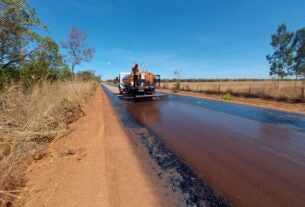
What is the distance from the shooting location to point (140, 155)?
3.45 m

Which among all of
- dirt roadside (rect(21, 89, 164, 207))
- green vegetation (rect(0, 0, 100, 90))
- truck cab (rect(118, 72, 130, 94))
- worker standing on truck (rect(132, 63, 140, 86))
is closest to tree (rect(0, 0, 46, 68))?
green vegetation (rect(0, 0, 100, 90))

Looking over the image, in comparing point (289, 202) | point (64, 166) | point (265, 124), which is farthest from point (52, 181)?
point (265, 124)

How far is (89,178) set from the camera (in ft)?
8.34

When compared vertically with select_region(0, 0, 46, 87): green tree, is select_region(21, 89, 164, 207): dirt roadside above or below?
below

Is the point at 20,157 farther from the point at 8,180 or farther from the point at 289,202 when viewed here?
the point at 289,202

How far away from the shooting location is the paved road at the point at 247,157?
220 centimetres

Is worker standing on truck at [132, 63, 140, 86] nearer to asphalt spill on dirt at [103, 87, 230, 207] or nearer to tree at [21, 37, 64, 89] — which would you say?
tree at [21, 37, 64, 89]

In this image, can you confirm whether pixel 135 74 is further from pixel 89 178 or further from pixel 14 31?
pixel 89 178

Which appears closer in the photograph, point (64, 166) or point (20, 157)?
point (20, 157)

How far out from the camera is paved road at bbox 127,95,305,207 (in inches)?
86.4

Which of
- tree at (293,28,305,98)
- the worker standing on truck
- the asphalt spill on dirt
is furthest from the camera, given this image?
tree at (293,28,305,98)

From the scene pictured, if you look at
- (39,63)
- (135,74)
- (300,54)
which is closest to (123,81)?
(135,74)

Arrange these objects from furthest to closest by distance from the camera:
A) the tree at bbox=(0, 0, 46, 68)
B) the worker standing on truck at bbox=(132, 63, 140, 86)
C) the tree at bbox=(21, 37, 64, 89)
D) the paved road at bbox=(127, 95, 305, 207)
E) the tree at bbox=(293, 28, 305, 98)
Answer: the tree at bbox=(293, 28, 305, 98), the worker standing on truck at bbox=(132, 63, 140, 86), the tree at bbox=(21, 37, 64, 89), the tree at bbox=(0, 0, 46, 68), the paved road at bbox=(127, 95, 305, 207)

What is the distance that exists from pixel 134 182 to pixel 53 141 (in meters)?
2.85
